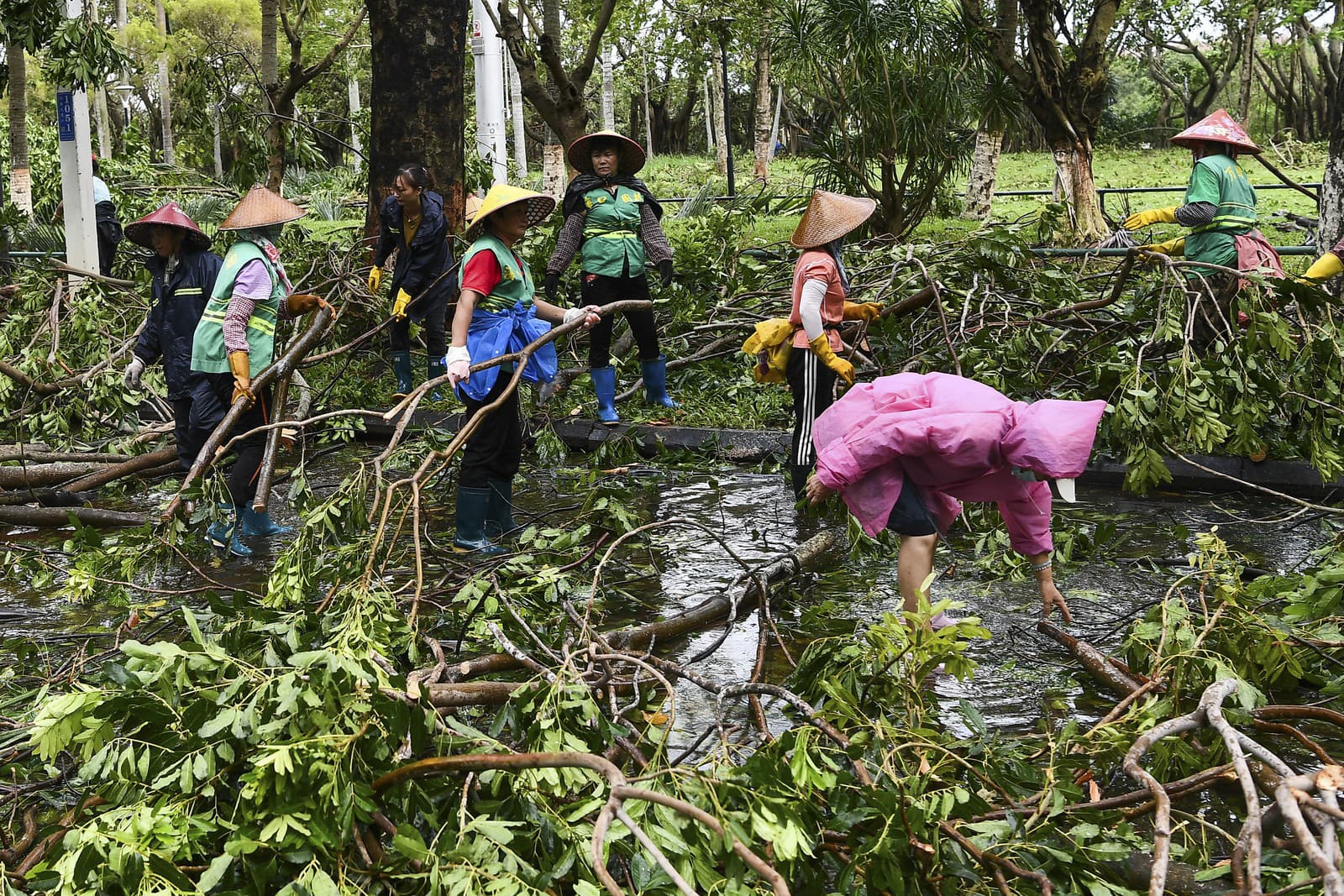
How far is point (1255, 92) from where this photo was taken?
48219mm

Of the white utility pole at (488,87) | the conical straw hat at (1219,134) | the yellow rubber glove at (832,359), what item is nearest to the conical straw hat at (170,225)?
the yellow rubber glove at (832,359)

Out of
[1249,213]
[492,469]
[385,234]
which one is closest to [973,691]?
[492,469]

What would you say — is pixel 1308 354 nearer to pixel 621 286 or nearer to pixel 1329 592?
pixel 1329 592

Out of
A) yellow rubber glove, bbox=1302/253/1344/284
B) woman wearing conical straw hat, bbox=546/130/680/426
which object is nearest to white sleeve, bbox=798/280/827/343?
woman wearing conical straw hat, bbox=546/130/680/426

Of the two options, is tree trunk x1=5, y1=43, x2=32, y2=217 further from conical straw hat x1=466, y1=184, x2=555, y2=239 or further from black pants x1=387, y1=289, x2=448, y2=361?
conical straw hat x1=466, y1=184, x2=555, y2=239

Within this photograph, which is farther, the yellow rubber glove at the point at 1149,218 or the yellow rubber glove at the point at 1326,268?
the yellow rubber glove at the point at 1149,218

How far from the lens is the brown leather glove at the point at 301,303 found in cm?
666

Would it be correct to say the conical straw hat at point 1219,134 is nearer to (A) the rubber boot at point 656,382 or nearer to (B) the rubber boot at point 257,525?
(A) the rubber boot at point 656,382

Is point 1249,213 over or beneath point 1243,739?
over

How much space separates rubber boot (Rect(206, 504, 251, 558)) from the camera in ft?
20.1

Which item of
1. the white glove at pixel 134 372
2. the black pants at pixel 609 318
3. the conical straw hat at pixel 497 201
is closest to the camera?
the conical straw hat at pixel 497 201

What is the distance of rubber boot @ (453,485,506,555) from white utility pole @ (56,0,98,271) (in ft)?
15.9

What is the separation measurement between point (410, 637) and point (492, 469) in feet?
8.43

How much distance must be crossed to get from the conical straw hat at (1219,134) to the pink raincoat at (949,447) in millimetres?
3895
